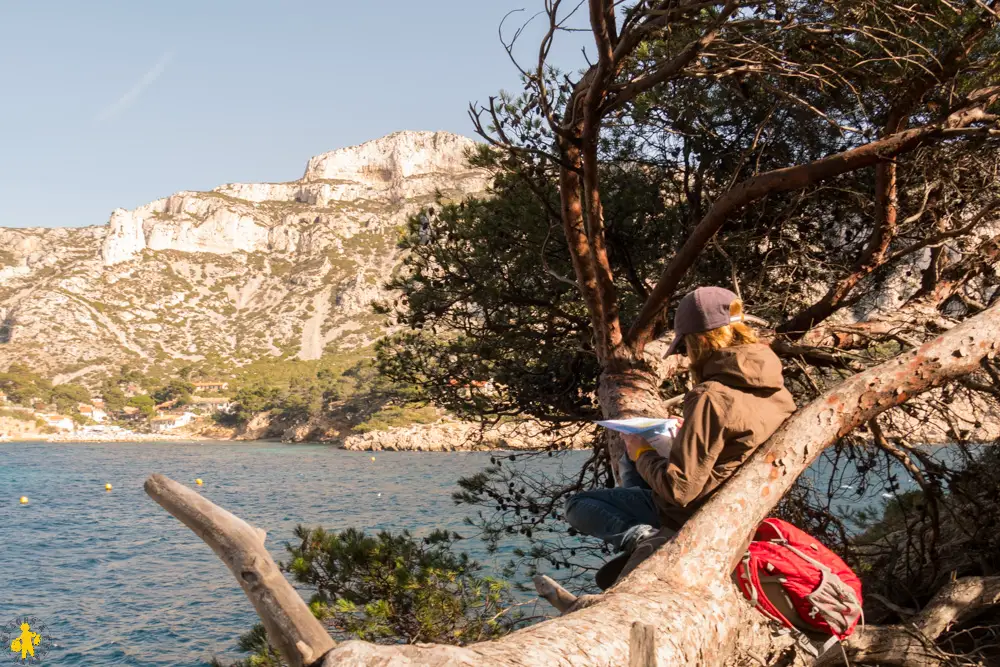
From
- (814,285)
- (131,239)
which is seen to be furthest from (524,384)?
(131,239)

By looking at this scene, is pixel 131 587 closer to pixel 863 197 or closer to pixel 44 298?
pixel 863 197

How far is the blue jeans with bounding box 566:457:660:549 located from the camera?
3.06 meters

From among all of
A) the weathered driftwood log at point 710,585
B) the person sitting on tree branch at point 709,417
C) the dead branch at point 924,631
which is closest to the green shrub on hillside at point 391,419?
the dead branch at point 924,631

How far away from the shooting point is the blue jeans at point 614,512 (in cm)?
306

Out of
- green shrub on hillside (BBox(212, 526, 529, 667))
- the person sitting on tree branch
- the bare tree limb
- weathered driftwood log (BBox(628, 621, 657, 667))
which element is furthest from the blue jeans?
the bare tree limb

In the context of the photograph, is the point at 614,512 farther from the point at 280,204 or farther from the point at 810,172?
the point at 280,204

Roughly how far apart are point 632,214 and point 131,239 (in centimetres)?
10917

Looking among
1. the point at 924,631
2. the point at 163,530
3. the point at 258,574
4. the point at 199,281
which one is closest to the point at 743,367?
the point at 258,574

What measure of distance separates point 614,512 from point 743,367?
90 centimetres

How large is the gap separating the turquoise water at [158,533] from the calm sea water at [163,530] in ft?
0.15

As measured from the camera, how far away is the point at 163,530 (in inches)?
859

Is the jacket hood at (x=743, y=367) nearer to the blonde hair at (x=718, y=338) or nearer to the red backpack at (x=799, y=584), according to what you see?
the blonde hair at (x=718, y=338)

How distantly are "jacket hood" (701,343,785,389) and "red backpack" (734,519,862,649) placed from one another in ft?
1.93

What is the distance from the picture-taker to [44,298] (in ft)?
278
